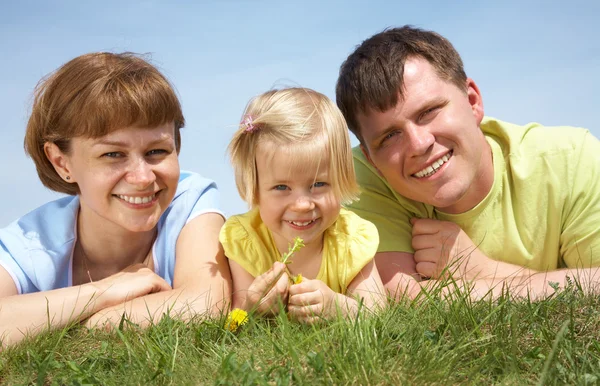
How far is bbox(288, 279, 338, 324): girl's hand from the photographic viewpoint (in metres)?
3.77

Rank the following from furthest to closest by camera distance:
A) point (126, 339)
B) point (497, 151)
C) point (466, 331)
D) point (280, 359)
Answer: point (497, 151) < point (126, 339) < point (466, 331) < point (280, 359)

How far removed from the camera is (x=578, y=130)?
18.0 feet

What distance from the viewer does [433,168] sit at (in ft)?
16.0

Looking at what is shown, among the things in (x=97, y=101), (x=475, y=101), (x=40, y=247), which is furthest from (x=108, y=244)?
(x=475, y=101)

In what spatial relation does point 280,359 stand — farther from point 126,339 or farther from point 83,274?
point 83,274

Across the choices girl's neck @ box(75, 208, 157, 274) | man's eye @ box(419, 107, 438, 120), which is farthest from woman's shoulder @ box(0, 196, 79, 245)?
man's eye @ box(419, 107, 438, 120)

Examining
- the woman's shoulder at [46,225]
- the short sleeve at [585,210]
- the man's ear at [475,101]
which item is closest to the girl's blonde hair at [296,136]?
the man's ear at [475,101]

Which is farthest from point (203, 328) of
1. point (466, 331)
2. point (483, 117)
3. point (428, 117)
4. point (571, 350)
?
point (483, 117)

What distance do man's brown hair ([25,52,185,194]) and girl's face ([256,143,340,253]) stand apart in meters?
1.05

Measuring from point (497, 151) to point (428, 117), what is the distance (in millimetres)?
947

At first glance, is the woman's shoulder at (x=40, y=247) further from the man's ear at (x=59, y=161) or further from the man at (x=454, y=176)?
the man at (x=454, y=176)

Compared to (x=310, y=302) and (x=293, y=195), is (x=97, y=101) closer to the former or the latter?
(x=293, y=195)

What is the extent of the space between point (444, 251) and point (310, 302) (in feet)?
5.46

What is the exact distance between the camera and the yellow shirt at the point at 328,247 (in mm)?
4414
